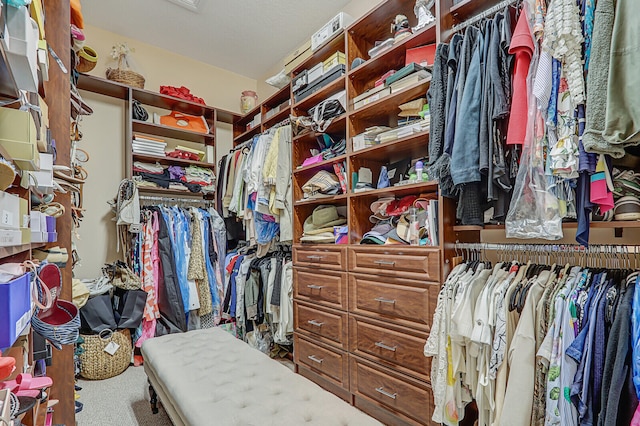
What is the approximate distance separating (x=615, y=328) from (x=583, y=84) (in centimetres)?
80

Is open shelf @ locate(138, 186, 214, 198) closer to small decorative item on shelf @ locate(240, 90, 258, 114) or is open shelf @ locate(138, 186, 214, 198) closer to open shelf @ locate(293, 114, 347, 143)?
small decorative item on shelf @ locate(240, 90, 258, 114)

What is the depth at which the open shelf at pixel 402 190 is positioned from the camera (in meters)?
1.73

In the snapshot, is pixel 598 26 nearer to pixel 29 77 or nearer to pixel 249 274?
pixel 29 77

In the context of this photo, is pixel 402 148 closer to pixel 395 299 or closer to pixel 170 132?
pixel 395 299

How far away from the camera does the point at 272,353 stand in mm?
2980

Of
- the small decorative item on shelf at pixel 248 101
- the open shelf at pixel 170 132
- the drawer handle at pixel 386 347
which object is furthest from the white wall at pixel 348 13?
the drawer handle at pixel 386 347

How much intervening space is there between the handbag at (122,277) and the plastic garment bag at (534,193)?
2845 millimetres

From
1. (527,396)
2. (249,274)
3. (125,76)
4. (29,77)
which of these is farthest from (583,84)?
(125,76)

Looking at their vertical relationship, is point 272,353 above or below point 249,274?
below

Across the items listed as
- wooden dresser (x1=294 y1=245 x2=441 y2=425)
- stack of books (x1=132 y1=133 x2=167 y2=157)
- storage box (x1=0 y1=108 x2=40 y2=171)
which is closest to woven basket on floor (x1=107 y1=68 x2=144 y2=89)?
stack of books (x1=132 y1=133 x2=167 y2=157)

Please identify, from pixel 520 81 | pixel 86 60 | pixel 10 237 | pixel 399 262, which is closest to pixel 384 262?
pixel 399 262

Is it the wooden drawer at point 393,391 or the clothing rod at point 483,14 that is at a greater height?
the clothing rod at point 483,14

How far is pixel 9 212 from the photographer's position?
68 centimetres

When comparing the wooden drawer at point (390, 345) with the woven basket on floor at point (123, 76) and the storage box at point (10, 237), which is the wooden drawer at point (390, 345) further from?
the woven basket on floor at point (123, 76)
